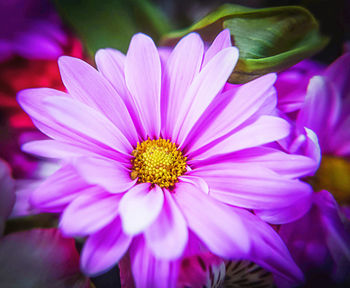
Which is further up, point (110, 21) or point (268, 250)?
point (110, 21)

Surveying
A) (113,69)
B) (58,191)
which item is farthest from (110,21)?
(58,191)

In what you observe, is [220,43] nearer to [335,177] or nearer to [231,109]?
[231,109]

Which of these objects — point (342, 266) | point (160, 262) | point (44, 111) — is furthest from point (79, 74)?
point (342, 266)

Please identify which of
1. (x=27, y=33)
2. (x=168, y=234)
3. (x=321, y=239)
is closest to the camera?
(x=168, y=234)

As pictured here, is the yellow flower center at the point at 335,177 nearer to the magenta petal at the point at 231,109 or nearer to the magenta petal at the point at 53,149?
the magenta petal at the point at 231,109

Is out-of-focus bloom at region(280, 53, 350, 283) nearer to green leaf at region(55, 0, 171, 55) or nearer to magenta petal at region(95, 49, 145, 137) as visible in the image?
magenta petal at region(95, 49, 145, 137)

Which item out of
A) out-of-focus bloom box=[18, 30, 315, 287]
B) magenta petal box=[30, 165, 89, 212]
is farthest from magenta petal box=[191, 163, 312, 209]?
magenta petal box=[30, 165, 89, 212]

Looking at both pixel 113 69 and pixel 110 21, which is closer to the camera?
pixel 113 69

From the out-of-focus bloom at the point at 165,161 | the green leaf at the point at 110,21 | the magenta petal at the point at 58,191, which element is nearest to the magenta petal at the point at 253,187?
the out-of-focus bloom at the point at 165,161
